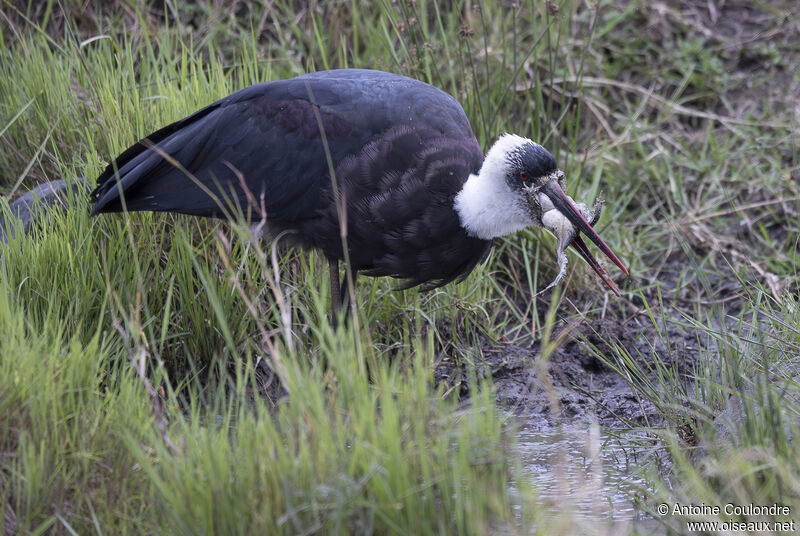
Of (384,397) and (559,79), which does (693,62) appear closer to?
(559,79)

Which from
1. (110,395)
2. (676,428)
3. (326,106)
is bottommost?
(676,428)

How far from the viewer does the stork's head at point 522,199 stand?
3.19 m

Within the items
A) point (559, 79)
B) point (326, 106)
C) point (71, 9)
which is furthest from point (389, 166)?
point (71, 9)

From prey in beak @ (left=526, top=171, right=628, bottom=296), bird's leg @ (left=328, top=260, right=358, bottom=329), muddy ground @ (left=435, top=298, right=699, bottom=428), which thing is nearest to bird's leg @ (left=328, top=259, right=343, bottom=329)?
bird's leg @ (left=328, top=260, right=358, bottom=329)

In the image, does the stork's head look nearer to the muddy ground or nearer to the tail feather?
the muddy ground

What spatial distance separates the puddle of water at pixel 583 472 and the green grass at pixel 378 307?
0.09m

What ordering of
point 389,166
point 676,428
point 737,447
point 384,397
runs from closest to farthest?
point 384,397
point 737,447
point 676,428
point 389,166

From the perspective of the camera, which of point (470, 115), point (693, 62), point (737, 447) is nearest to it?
point (737, 447)

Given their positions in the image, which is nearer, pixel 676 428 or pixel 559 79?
pixel 676 428

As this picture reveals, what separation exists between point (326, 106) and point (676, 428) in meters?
1.63

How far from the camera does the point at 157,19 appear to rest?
5.36 metres

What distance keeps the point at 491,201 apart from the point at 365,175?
44cm

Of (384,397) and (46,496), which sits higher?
(384,397)

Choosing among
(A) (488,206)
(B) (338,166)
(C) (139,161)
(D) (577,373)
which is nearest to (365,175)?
(B) (338,166)
